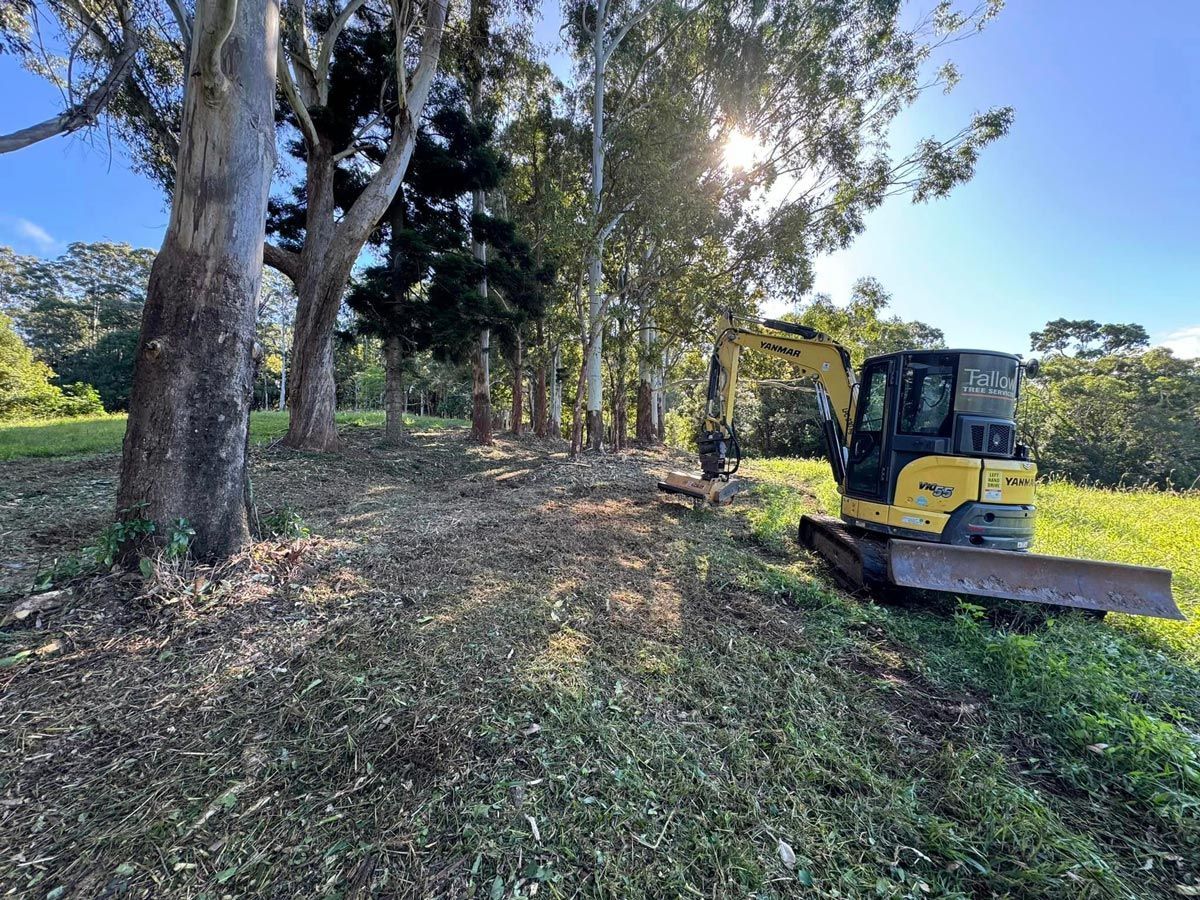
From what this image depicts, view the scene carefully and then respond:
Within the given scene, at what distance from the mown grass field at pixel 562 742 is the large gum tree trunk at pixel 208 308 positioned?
54cm

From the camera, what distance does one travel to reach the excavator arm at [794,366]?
18.7 feet

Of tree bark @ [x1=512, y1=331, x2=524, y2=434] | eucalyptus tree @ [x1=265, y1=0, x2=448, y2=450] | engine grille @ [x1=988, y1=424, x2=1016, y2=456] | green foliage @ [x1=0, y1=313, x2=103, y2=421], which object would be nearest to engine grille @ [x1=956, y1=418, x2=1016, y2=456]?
engine grille @ [x1=988, y1=424, x2=1016, y2=456]

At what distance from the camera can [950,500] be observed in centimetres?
411

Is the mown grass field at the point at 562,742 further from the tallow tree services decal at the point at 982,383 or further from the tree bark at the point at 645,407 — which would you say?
the tree bark at the point at 645,407

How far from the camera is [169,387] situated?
110 inches

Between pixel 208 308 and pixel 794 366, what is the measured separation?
21.3ft

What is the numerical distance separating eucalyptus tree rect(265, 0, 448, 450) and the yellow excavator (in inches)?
277

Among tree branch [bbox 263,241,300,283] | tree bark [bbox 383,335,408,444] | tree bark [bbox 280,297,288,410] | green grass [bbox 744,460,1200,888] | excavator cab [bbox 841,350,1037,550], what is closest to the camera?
green grass [bbox 744,460,1200,888]

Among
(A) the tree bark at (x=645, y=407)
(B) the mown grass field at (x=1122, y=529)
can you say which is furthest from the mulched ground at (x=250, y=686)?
(A) the tree bark at (x=645, y=407)

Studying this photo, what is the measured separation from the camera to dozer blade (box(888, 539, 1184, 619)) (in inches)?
139

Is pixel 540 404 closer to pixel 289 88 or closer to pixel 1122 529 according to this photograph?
pixel 289 88

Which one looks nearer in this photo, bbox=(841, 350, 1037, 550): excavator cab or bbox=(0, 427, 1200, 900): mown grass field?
bbox=(0, 427, 1200, 900): mown grass field

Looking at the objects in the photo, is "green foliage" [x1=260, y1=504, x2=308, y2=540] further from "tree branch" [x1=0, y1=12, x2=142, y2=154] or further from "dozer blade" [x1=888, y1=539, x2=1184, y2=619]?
"tree branch" [x1=0, y1=12, x2=142, y2=154]

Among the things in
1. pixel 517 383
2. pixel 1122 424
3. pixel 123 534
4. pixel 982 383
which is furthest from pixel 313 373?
pixel 1122 424
